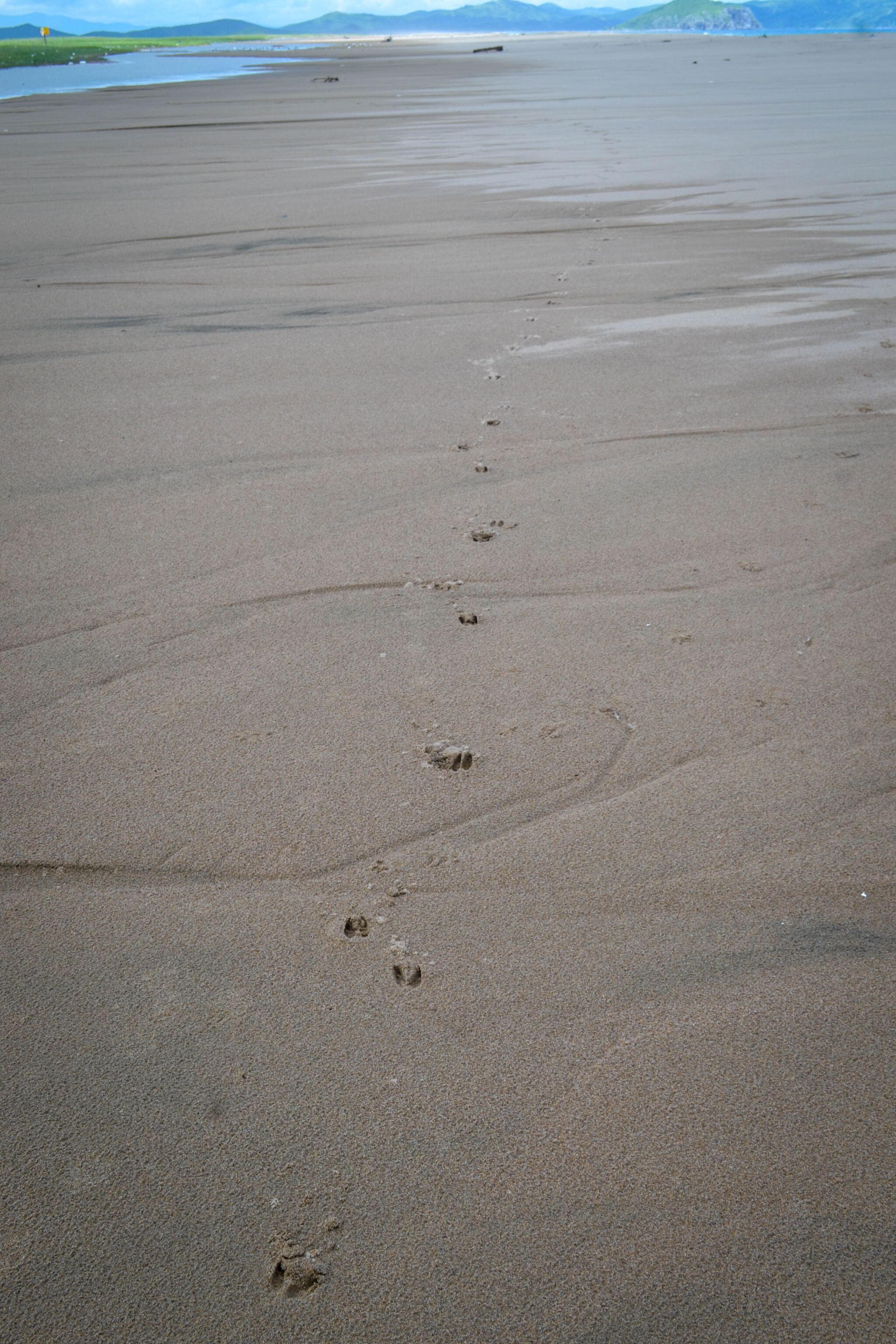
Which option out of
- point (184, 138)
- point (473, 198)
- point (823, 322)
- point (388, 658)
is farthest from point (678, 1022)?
point (184, 138)

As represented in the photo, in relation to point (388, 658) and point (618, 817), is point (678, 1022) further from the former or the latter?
point (388, 658)

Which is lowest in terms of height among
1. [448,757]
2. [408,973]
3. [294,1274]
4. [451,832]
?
[294,1274]

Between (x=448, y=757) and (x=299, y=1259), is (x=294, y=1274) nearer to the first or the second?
(x=299, y=1259)

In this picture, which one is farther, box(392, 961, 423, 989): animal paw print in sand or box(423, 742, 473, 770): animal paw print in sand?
box(423, 742, 473, 770): animal paw print in sand

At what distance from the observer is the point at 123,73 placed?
118 feet

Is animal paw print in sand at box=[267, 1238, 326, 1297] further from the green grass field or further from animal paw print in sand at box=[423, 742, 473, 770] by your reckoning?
the green grass field

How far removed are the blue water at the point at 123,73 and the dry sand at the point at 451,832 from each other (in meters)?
26.9

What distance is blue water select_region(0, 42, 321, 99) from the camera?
28422mm

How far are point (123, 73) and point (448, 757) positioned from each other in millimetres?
43022

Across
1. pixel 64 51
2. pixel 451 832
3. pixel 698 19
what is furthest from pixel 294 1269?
pixel 698 19

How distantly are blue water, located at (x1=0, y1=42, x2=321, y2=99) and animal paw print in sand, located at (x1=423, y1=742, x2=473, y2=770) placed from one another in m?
28.9

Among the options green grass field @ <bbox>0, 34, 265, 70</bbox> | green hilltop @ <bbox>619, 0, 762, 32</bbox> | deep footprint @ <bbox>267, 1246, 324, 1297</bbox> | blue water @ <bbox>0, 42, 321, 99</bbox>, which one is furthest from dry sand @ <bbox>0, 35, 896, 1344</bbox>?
green hilltop @ <bbox>619, 0, 762, 32</bbox>

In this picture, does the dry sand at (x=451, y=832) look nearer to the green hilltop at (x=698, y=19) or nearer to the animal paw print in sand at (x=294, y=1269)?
the animal paw print in sand at (x=294, y=1269)

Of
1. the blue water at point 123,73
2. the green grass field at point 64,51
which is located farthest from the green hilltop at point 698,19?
the blue water at point 123,73
